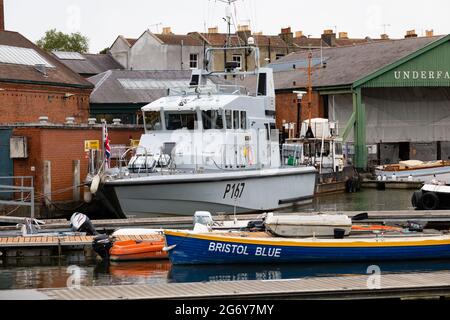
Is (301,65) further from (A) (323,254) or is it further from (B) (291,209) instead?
(A) (323,254)

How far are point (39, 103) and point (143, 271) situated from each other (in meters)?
20.9

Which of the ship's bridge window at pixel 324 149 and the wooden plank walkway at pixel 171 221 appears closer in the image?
the wooden plank walkway at pixel 171 221

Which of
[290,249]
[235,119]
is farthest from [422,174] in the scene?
[290,249]

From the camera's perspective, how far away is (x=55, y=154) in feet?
97.5

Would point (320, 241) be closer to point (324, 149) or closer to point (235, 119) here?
point (235, 119)

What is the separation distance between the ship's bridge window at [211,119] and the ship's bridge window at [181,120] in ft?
1.05

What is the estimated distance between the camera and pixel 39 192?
28.8 metres

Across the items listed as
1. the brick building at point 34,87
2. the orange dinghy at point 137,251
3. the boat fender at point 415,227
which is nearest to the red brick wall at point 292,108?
the brick building at point 34,87

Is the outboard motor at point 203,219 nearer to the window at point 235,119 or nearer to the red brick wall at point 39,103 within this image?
the window at point 235,119

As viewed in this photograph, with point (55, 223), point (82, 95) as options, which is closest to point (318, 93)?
point (82, 95)

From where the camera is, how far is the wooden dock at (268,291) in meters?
13.8

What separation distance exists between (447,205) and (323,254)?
1333 centimetres

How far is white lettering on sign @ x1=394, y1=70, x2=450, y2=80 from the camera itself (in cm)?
4840

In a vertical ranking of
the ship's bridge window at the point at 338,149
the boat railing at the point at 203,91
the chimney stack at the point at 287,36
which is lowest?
the ship's bridge window at the point at 338,149
